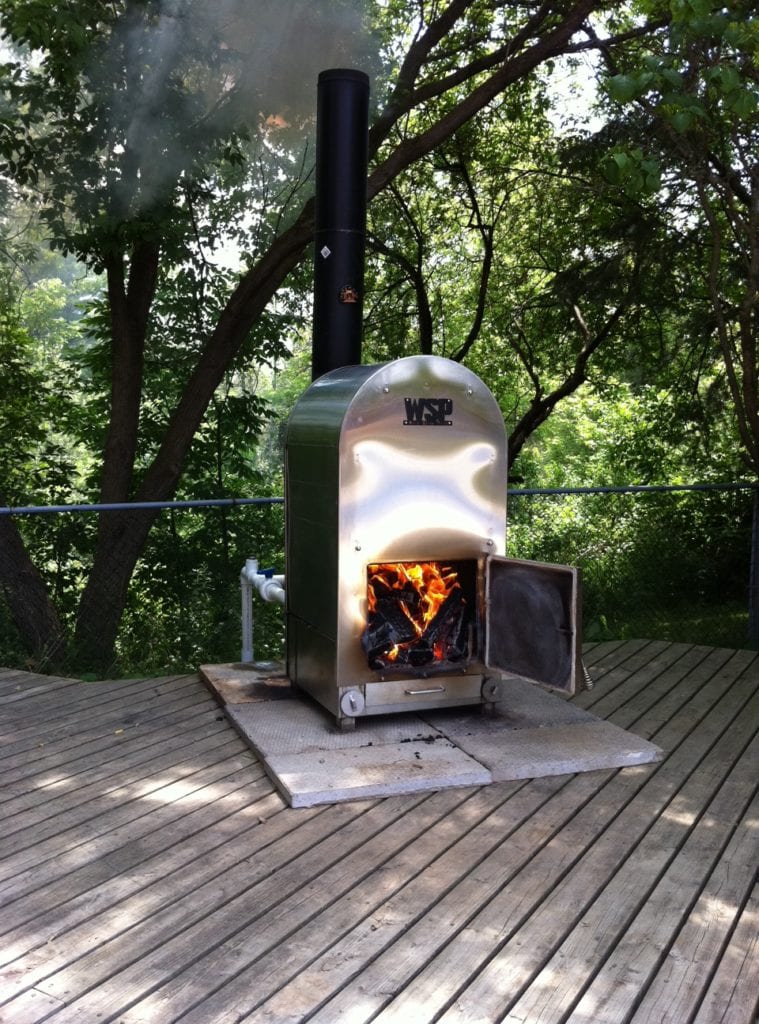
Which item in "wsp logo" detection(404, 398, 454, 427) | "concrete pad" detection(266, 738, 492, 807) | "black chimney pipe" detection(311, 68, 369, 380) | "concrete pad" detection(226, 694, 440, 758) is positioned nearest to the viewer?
"concrete pad" detection(266, 738, 492, 807)

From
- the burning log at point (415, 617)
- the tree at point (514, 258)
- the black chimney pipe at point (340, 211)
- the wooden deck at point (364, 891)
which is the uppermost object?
the tree at point (514, 258)

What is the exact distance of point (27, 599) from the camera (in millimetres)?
6617

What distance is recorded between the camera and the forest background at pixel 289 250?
6.48 meters

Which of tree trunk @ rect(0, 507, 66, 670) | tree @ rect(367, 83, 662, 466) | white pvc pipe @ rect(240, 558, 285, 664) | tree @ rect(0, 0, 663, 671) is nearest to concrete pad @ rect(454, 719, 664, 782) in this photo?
white pvc pipe @ rect(240, 558, 285, 664)

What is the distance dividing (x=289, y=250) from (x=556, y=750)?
4.97 m

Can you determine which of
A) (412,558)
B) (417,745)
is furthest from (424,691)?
(412,558)

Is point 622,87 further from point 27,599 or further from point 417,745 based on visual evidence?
point 27,599

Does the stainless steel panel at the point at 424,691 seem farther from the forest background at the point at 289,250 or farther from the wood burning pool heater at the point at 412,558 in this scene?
the forest background at the point at 289,250

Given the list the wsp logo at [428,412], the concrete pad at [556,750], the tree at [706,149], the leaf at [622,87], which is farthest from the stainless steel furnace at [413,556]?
the tree at [706,149]

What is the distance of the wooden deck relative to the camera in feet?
→ 7.36

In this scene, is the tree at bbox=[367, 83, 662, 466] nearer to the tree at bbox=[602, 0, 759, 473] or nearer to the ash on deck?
the tree at bbox=[602, 0, 759, 473]

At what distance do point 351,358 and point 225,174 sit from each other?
5.35 meters

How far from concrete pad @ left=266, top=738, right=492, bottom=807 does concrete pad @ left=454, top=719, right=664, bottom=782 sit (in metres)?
0.09

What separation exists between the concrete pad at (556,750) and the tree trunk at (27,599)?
3043 millimetres
